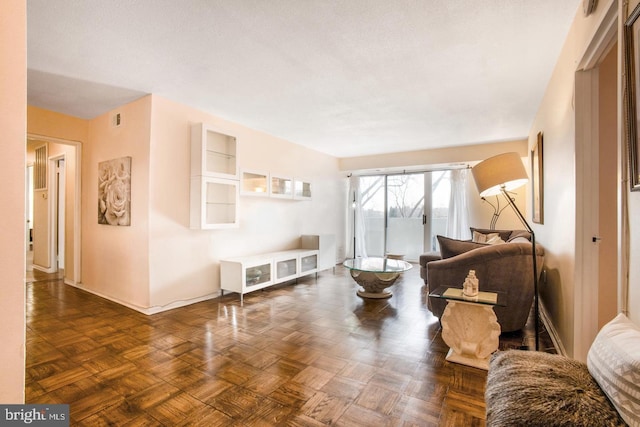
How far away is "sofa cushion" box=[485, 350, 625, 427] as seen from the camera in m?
0.89

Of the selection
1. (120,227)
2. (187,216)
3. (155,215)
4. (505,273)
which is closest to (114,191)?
(120,227)

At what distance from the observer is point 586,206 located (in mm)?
1853

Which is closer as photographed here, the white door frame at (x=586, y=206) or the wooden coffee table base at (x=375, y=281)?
the white door frame at (x=586, y=206)

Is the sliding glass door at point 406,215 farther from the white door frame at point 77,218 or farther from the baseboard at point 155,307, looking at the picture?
the white door frame at point 77,218

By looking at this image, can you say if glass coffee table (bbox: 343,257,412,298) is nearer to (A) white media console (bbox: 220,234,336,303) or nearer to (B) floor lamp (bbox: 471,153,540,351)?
(A) white media console (bbox: 220,234,336,303)

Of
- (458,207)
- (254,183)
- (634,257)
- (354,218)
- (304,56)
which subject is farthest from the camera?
(354,218)

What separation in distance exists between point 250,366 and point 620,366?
76.4 inches

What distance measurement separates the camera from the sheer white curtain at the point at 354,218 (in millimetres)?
6914

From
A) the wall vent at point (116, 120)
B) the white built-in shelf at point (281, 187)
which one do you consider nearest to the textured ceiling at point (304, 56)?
the wall vent at point (116, 120)

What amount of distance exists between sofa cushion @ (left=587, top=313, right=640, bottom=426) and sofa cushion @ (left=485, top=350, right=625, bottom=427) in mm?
42

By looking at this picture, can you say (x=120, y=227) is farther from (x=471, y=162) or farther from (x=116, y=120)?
(x=471, y=162)

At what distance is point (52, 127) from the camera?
150 inches

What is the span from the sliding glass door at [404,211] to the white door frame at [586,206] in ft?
14.0

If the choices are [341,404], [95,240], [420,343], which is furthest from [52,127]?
[420,343]
